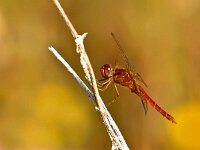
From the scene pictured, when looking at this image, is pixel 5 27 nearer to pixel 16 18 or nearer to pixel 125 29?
pixel 16 18

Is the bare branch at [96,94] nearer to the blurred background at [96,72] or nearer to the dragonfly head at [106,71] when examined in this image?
the dragonfly head at [106,71]

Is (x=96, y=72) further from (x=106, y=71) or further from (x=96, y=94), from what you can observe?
(x=96, y=94)

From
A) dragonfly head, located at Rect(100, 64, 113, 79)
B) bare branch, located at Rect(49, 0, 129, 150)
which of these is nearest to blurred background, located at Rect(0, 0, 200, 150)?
dragonfly head, located at Rect(100, 64, 113, 79)

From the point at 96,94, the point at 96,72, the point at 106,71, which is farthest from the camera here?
the point at 96,72

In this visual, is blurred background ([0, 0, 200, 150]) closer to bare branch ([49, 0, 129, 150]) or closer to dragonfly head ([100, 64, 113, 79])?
dragonfly head ([100, 64, 113, 79])

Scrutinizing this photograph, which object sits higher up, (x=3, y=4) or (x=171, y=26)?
(x=3, y=4)

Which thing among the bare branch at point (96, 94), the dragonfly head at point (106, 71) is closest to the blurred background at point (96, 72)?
the dragonfly head at point (106, 71)

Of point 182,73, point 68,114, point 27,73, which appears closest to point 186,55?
point 182,73

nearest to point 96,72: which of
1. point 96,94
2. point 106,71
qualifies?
point 106,71
